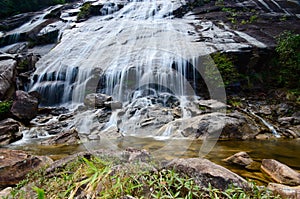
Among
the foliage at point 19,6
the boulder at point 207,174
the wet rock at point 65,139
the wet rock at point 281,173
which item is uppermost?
the foliage at point 19,6

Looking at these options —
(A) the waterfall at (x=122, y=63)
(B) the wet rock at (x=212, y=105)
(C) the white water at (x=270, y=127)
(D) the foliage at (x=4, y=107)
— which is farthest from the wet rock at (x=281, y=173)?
(D) the foliage at (x=4, y=107)

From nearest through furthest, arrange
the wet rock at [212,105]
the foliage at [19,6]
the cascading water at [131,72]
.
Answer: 1. the cascading water at [131,72]
2. the wet rock at [212,105]
3. the foliage at [19,6]

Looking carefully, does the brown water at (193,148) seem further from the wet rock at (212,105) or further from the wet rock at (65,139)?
the wet rock at (212,105)

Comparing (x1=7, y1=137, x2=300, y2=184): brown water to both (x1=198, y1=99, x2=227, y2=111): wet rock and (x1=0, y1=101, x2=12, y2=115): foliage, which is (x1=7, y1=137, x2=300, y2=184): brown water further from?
(x1=0, y1=101, x2=12, y2=115): foliage

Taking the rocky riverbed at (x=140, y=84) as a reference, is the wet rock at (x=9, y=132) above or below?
below

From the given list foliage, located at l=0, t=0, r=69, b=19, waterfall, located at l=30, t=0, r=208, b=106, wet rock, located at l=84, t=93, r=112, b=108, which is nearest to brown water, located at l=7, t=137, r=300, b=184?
wet rock, located at l=84, t=93, r=112, b=108

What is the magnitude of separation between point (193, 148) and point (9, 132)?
553 cm

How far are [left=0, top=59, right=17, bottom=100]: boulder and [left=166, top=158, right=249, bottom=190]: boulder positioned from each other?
32.6ft

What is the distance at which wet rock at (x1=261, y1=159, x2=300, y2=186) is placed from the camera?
11.0ft

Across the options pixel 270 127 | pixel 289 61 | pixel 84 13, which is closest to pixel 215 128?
pixel 270 127

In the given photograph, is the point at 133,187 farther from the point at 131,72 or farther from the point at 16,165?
the point at 131,72

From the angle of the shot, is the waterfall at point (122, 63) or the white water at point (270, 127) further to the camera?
the waterfall at point (122, 63)

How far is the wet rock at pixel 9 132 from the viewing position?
6.95m

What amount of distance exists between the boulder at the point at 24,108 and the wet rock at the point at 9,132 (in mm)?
1085
